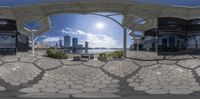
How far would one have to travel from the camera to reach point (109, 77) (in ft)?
48.3

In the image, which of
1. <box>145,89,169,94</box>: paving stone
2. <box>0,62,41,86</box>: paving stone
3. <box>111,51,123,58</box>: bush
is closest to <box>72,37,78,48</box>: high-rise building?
<box>111,51,123,58</box>: bush

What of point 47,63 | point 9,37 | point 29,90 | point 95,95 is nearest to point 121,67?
point 47,63

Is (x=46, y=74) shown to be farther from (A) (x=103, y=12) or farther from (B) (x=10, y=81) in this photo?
(A) (x=103, y=12)

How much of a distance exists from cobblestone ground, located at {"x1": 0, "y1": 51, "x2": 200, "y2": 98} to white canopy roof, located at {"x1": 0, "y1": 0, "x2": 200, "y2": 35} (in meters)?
1.73

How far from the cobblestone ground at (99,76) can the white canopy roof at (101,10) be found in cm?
173

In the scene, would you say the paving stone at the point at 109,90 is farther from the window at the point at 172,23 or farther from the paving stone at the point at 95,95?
the window at the point at 172,23

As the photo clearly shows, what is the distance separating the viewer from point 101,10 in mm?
18188

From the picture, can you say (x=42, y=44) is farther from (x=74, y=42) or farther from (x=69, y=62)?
(x=69, y=62)

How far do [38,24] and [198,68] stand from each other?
8.94 metres

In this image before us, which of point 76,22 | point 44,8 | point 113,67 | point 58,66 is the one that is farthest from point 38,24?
point 113,67

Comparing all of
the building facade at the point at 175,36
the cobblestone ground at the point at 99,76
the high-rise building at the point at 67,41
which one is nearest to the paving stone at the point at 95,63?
the cobblestone ground at the point at 99,76

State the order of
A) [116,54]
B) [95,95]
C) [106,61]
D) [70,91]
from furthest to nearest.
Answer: [116,54], [106,61], [70,91], [95,95]

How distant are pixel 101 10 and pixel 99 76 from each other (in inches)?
186

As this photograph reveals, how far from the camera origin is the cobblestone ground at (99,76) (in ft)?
39.2
